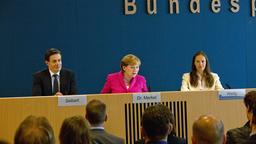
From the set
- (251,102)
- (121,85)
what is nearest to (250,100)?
(251,102)

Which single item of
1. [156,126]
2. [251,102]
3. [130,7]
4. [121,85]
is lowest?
[156,126]

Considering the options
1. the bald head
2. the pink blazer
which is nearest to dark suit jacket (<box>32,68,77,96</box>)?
the pink blazer

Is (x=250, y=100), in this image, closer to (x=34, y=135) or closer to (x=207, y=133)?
(x=207, y=133)

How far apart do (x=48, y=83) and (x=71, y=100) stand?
80 centimetres

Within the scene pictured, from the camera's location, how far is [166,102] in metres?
4.75

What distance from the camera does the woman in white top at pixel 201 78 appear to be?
5.68 m

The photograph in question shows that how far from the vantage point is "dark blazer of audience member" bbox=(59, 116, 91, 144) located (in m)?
2.49

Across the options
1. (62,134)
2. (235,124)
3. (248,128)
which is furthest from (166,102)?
(62,134)

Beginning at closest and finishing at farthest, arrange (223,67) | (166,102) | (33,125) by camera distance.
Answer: (33,125) < (166,102) < (223,67)

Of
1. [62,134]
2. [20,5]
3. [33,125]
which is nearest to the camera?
[33,125]

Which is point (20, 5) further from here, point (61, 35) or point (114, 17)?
point (114, 17)

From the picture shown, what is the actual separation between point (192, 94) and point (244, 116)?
59cm

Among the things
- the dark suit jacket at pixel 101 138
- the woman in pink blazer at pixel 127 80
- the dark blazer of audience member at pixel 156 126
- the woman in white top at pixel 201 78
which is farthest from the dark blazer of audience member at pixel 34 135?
the woman in white top at pixel 201 78

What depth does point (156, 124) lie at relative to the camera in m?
2.81
